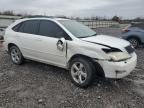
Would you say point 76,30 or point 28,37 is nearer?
point 76,30

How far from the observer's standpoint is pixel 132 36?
35.4ft

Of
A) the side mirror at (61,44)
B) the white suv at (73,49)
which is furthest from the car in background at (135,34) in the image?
the side mirror at (61,44)

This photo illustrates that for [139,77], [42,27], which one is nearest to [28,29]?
[42,27]

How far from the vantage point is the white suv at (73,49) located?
443 cm

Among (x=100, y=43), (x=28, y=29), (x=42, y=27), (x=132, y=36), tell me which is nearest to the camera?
(x=100, y=43)

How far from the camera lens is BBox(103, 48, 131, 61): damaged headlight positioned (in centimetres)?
437

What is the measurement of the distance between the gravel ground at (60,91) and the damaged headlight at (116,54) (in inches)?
31.8

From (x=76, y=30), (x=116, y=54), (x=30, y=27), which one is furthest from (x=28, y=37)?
(x=116, y=54)

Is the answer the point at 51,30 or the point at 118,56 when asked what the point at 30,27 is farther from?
the point at 118,56

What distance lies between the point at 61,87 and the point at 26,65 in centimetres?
230

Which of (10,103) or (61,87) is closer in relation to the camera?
(10,103)

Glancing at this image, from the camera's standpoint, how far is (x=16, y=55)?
6.70m

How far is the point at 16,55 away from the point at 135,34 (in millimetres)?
6708

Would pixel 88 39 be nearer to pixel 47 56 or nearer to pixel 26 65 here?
pixel 47 56
